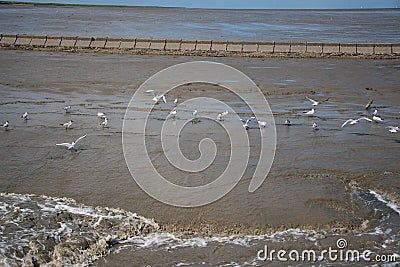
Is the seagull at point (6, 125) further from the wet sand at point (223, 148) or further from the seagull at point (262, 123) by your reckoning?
the seagull at point (262, 123)

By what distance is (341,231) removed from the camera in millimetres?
7137

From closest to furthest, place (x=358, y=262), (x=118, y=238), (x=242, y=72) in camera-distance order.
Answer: (x=358, y=262) < (x=118, y=238) < (x=242, y=72)

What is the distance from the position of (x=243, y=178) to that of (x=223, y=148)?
5.14ft

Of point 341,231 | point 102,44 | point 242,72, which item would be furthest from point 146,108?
point 102,44

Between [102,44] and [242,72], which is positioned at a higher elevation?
[102,44]

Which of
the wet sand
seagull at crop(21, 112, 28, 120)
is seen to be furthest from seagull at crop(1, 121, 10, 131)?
seagull at crop(21, 112, 28, 120)

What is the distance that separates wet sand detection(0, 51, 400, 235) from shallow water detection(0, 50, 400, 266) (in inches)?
1.0

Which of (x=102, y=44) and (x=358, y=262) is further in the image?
(x=102, y=44)

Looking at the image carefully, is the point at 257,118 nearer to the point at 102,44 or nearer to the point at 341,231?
the point at 341,231

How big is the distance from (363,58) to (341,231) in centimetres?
1614

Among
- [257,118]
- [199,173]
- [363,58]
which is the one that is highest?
[363,58]

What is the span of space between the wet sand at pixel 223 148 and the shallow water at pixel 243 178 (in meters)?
0.03

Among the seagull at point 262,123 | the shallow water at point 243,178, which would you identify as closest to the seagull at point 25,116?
the shallow water at point 243,178

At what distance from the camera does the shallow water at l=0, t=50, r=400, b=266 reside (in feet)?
22.7
